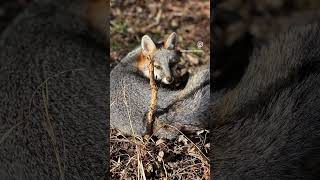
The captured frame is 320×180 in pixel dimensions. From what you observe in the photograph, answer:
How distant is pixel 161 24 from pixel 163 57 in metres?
0.57

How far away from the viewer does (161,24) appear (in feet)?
6.06

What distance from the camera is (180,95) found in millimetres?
1374

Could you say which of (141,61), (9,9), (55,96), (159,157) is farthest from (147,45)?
(9,9)

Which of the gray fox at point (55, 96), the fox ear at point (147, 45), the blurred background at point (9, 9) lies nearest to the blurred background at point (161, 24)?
the gray fox at point (55, 96)

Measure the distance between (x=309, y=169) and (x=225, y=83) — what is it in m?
0.31

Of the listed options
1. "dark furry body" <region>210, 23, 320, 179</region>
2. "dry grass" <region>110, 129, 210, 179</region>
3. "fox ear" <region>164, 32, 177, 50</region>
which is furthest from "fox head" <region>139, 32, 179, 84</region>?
"dark furry body" <region>210, 23, 320, 179</region>

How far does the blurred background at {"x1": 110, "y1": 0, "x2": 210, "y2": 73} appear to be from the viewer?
5.49 ft

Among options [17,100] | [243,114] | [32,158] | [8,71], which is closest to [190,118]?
[243,114]

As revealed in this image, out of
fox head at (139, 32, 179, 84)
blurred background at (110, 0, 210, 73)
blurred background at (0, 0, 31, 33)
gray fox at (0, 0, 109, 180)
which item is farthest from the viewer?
blurred background at (0, 0, 31, 33)

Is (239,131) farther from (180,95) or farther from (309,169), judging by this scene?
(180,95)

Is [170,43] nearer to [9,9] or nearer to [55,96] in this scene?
[55,96]

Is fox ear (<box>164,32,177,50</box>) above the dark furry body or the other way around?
above

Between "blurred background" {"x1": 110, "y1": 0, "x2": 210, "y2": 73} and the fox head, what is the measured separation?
0.22m

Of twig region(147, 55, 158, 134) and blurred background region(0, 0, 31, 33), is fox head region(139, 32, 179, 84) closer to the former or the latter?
twig region(147, 55, 158, 134)
